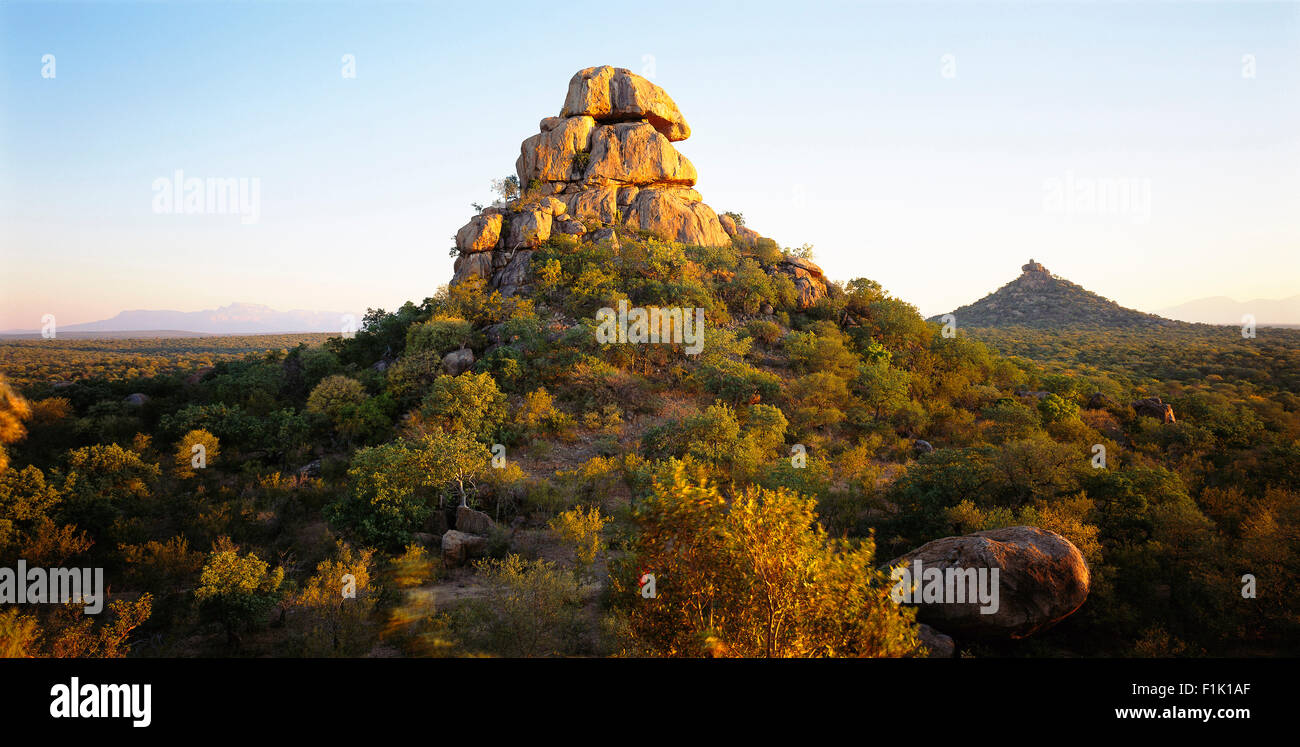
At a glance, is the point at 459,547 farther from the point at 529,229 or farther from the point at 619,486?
the point at 529,229

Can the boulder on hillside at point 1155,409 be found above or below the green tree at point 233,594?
above

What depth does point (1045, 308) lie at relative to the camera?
8181 cm

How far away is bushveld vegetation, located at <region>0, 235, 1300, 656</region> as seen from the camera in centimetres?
924

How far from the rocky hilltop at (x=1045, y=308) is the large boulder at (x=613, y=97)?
5018 centimetres

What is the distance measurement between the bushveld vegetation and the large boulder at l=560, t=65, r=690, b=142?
17.7 m

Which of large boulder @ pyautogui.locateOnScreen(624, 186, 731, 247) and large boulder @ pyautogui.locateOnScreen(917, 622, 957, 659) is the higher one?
large boulder @ pyautogui.locateOnScreen(624, 186, 731, 247)

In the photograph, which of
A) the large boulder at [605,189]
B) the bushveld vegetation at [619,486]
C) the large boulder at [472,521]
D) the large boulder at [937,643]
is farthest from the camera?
the large boulder at [605,189]

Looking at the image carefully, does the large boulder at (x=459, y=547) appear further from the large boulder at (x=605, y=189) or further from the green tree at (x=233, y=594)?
the large boulder at (x=605, y=189)

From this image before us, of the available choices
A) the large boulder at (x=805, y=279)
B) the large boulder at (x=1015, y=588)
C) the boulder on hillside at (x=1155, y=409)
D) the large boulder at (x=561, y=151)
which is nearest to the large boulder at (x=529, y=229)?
the large boulder at (x=561, y=151)

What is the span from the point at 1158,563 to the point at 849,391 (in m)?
17.4

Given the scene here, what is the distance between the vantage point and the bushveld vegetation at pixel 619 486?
9242 millimetres

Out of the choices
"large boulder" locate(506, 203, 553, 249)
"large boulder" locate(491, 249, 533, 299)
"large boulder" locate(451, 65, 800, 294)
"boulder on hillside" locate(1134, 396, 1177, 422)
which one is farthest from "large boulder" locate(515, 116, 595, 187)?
"boulder on hillside" locate(1134, 396, 1177, 422)

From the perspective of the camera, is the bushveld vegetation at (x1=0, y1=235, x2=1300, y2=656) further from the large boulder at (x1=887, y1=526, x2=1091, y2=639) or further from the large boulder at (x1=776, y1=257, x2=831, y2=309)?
Result: the large boulder at (x1=776, y1=257, x2=831, y2=309)
